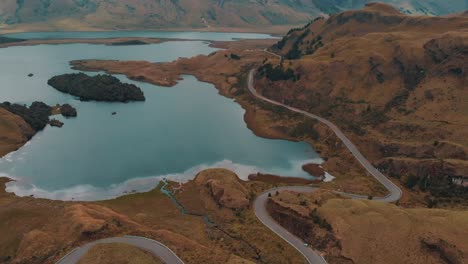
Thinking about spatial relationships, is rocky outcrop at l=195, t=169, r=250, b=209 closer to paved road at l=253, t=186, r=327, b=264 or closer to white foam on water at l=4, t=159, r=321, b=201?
paved road at l=253, t=186, r=327, b=264

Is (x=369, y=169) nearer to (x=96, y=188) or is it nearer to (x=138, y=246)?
(x=138, y=246)

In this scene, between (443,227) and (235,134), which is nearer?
(443,227)

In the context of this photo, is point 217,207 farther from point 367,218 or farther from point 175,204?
point 367,218

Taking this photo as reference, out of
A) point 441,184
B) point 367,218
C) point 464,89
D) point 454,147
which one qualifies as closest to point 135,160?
point 367,218

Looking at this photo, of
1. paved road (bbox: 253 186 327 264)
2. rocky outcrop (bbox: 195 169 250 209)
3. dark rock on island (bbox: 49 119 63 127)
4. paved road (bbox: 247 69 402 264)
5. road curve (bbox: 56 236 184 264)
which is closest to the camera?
road curve (bbox: 56 236 184 264)

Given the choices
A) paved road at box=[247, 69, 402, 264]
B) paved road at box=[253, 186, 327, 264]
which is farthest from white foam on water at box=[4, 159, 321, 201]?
paved road at box=[247, 69, 402, 264]

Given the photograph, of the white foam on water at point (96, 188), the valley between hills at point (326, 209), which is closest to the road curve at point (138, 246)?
the valley between hills at point (326, 209)

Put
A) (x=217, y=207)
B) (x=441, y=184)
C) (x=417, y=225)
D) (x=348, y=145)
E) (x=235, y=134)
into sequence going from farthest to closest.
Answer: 1. (x=235, y=134)
2. (x=348, y=145)
3. (x=441, y=184)
4. (x=217, y=207)
5. (x=417, y=225)

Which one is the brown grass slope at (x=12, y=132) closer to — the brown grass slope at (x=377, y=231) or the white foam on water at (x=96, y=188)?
the white foam on water at (x=96, y=188)
